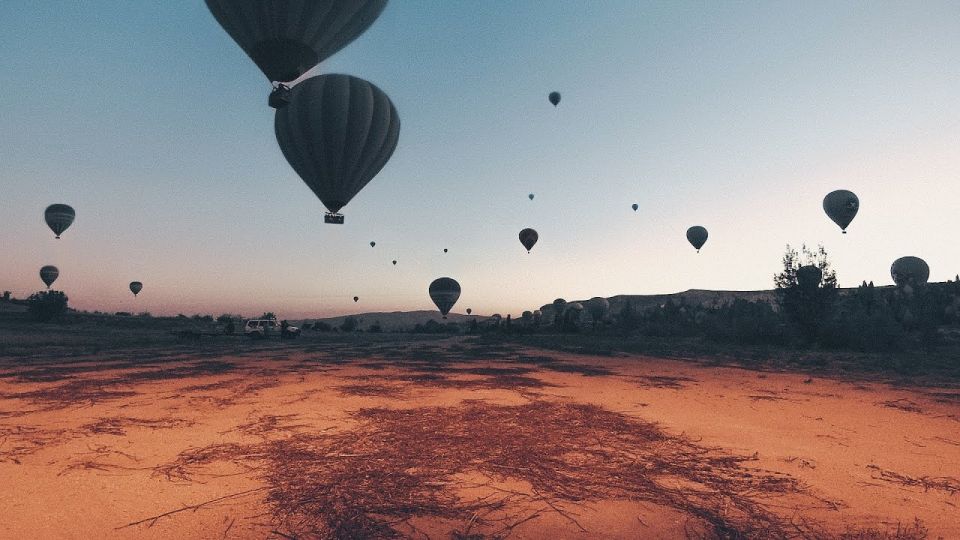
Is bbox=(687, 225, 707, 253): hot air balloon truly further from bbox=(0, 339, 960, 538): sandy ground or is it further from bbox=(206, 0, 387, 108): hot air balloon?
bbox=(0, 339, 960, 538): sandy ground

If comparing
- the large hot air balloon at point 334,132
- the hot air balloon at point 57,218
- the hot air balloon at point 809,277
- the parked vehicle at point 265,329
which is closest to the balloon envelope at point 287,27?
the large hot air balloon at point 334,132

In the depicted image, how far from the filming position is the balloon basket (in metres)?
19.1

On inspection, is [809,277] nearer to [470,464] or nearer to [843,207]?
[843,207]

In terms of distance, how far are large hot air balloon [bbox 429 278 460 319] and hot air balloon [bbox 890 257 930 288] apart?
200ft

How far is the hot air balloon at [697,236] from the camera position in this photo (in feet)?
189

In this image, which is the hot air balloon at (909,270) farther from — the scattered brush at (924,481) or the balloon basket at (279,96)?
the balloon basket at (279,96)

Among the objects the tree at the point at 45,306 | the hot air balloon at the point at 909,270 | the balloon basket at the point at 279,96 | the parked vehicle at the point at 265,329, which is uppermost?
the balloon basket at the point at 279,96

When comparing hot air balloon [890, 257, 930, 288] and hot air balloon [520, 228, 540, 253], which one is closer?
hot air balloon [520, 228, 540, 253]

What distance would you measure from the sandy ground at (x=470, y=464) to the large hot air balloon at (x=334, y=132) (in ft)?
44.3

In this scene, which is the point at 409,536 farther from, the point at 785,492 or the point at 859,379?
the point at 859,379

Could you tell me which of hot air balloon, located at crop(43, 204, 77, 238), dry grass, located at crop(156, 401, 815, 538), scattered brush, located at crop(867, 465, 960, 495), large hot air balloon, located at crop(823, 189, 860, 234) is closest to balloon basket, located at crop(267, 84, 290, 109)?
dry grass, located at crop(156, 401, 815, 538)

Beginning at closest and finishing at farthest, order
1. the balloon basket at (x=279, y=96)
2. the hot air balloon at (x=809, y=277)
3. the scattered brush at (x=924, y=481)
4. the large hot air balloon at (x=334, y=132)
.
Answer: the scattered brush at (x=924, y=481) < the balloon basket at (x=279, y=96) < the large hot air balloon at (x=334, y=132) < the hot air balloon at (x=809, y=277)

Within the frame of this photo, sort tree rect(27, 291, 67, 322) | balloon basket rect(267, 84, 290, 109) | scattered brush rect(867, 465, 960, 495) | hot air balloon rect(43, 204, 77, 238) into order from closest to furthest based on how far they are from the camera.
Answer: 1. scattered brush rect(867, 465, 960, 495)
2. balloon basket rect(267, 84, 290, 109)
3. tree rect(27, 291, 67, 322)
4. hot air balloon rect(43, 204, 77, 238)

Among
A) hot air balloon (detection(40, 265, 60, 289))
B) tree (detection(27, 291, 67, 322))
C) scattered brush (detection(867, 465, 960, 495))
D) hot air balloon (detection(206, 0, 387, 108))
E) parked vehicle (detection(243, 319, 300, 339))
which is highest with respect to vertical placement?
hot air balloon (detection(206, 0, 387, 108))
